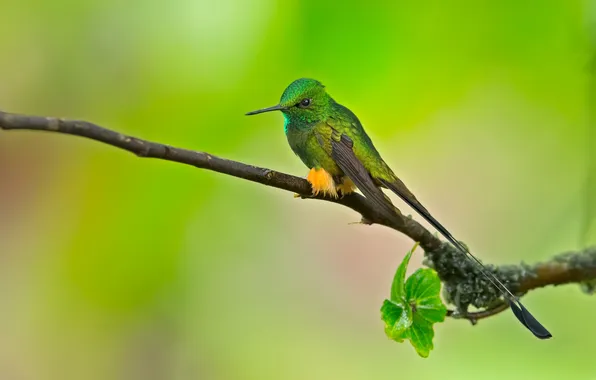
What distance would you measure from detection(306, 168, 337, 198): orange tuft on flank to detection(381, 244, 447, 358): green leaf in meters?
0.10

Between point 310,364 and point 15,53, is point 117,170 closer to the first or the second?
point 15,53

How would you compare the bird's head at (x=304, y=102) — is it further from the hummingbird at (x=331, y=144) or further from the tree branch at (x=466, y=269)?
the tree branch at (x=466, y=269)

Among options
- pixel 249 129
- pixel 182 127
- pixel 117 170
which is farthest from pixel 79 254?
pixel 249 129

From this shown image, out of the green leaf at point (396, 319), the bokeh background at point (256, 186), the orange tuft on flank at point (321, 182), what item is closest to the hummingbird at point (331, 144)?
the orange tuft on flank at point (321, 182)

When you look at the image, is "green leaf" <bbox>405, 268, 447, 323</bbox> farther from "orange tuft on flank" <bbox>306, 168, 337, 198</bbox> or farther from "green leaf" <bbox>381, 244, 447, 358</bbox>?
"orange tuft on flank" <bbox>306, 168, 337, 198</bbox>

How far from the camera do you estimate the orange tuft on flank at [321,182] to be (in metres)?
0.60

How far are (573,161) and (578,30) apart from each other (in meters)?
0.30

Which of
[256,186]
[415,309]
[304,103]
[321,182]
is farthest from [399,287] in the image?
[256,186]

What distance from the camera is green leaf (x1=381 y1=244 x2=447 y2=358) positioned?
53cm

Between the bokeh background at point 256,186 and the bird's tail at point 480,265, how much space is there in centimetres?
81

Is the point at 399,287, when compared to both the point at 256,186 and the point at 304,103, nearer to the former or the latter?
the point at 304,103

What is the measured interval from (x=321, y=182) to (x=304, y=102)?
0.13 metres

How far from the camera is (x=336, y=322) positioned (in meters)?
1.64

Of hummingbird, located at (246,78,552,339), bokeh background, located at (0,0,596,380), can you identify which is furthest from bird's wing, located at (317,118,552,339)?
bokeh background, located at (0,0,596,380)
